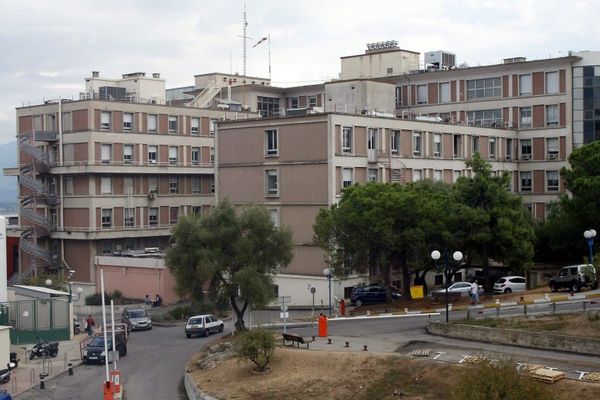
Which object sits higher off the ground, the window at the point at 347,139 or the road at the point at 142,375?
the window at the point at 347,139

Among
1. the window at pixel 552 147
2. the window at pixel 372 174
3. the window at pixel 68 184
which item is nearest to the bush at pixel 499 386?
the window at pixel 372 174

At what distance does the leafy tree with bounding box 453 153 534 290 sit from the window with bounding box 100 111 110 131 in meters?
37.1

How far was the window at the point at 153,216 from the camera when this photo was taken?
298 feet

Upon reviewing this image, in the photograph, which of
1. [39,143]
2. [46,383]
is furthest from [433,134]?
[46,383]

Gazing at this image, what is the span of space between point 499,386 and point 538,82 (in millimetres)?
69835

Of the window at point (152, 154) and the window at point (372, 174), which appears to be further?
the window at point (152, 154)

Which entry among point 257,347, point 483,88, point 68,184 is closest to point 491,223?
point 257,347

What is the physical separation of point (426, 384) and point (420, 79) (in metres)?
65.2

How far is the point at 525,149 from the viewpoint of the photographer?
91.5m

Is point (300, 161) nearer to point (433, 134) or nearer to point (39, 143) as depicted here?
point (433, 134)

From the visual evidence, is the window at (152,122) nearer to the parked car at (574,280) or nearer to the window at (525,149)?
the window at (525,149)

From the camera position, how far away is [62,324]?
61.4 meters

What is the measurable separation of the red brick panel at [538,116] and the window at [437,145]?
14.2m

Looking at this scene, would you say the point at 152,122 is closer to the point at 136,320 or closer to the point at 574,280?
the point at 136,320
